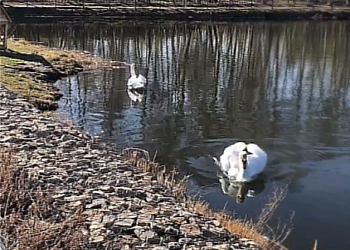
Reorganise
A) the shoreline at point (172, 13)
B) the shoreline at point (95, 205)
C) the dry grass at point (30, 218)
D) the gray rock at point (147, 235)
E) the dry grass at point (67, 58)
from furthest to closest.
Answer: the shoreline at point (172, 13)
the dry grass at point (67, 58)
the gray rock at point (147, 235)
the shoreline at point (95, 205)
the dry grass at point (30, 218)

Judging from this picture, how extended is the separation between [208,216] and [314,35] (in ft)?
134

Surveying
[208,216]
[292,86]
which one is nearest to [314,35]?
[292,86]

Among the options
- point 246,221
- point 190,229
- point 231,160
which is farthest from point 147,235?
point 231,160

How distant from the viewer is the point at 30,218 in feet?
23.6

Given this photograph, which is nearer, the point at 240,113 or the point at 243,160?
the point at 243,160

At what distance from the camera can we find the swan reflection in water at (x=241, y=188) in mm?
11708

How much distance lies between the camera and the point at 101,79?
23.9 metres

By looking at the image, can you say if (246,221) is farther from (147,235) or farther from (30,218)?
(30,218)

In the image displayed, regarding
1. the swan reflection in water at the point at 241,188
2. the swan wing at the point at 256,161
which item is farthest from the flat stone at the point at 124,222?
the swan wing at the point at 256,161

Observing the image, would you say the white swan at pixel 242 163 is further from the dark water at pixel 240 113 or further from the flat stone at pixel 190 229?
the flat stone at pixel 190 229

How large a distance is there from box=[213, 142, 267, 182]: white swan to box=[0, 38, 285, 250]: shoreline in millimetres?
1358

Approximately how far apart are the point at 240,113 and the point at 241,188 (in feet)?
21.5

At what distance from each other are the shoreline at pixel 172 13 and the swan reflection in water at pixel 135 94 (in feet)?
105

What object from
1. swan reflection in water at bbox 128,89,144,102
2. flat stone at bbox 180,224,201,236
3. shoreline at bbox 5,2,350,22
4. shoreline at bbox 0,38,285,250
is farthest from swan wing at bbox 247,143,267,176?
shoreline at bbox 5,2,350,22
